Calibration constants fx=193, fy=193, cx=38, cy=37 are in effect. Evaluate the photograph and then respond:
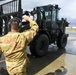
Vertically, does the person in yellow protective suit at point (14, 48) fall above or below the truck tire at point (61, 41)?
above

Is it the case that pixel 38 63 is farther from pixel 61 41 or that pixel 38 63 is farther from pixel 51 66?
pixel 61 41

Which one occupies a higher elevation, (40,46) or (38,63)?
(40,46)

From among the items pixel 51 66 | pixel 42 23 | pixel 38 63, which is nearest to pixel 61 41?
pixel 42 23

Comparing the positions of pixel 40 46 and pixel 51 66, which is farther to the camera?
pixel 40 46

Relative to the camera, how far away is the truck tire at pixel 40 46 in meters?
9.33

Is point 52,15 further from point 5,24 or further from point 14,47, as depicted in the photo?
point 14,47

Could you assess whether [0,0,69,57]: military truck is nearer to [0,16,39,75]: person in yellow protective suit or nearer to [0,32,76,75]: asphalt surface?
[0,32,76,75]: asphalt surface

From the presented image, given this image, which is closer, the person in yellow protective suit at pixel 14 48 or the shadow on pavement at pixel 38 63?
the person in yellow protective suit at pixel 14 48

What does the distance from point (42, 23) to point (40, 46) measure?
1301 millimetres

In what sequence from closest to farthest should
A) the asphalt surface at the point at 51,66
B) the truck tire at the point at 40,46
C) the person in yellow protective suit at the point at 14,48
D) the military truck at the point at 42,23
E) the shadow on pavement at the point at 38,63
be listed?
1. the person in yellow protective suit at the point at 14,48
2. the asphalt surface at the point at 51,66
3. the shadow on pavement at the point at 38,63
4. the military truck at the point at 42,23
5. the truck tire at the point at 40,46

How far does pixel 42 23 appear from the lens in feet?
33.6

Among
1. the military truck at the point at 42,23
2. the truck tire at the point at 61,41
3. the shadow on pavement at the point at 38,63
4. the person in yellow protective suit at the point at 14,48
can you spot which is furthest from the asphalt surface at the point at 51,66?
the person in yellow protective suit at the point at 14,48

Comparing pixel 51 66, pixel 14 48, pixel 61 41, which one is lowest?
pixel 51 66

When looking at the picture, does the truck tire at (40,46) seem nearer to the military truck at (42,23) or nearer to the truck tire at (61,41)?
the military truck at (42,23)
